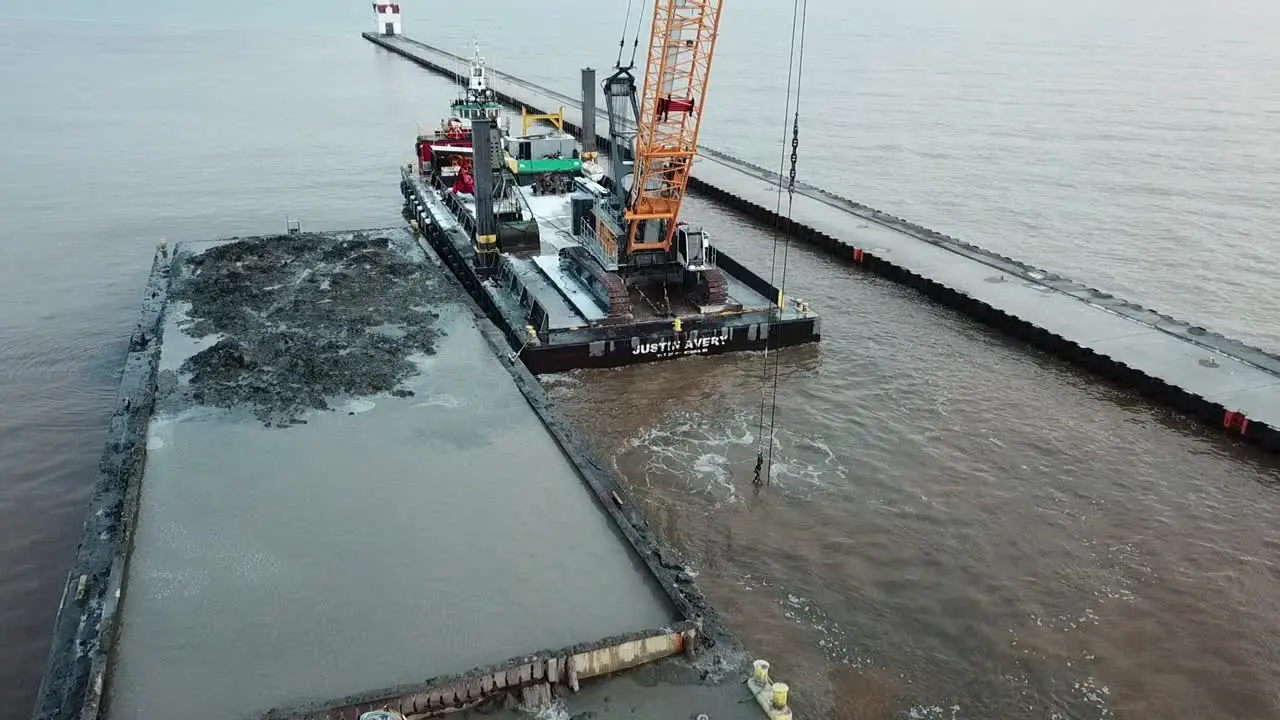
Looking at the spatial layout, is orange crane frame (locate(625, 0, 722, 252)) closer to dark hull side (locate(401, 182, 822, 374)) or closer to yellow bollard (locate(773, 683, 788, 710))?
dark hull side (locate(401, 182, 822, 374))

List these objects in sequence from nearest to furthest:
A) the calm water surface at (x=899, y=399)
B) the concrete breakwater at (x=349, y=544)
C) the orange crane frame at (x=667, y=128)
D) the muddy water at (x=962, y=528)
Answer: the concrete breakwater at (x=349, y=544) < the muddy water at (x=962, y=528) < the calm water surface at (x=899, y=399) < the orange crane frame at (x=667, y=128)

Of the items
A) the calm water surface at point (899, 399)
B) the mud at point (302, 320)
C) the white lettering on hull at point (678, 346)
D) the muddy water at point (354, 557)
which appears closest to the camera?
the muddy water at point (354, 557)

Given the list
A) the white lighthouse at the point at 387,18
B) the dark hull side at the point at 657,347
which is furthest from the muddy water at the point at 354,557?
the white lighthouse at the point at 387,18

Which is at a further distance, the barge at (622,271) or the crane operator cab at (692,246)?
the crane operator cab at (692,246)

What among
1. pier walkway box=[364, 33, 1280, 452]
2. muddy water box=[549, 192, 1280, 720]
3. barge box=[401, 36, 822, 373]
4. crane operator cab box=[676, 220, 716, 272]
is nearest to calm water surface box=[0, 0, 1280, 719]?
muddy water box=[549, 192, 1280, 720]

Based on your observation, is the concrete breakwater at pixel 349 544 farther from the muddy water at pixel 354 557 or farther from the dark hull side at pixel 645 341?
the dark hull side at pixel 645 341
